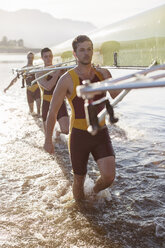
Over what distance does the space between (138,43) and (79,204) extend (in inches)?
1152

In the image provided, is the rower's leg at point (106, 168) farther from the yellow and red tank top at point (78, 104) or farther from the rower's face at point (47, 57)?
the rower's face at point (47, 57)

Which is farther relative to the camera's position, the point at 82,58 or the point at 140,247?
the point at 82,58

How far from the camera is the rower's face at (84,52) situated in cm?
384

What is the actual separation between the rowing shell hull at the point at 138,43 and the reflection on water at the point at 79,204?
21.9 m

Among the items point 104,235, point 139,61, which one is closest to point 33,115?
point 104,235

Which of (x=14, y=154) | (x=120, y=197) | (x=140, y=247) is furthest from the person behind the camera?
(x=14, y=154)

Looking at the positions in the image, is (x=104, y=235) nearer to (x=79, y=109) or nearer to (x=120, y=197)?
(x=120, y=197)

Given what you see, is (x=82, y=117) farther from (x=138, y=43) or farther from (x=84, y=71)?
(x=138, y=43)

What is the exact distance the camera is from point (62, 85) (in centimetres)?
379

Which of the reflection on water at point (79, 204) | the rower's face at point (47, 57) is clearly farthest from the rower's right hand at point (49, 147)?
the rower's face at point (47, 57)

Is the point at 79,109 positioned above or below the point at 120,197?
above

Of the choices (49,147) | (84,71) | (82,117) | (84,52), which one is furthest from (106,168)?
(84,52)

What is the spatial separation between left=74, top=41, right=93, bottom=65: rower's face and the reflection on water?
2.08m

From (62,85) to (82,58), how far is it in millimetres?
453
